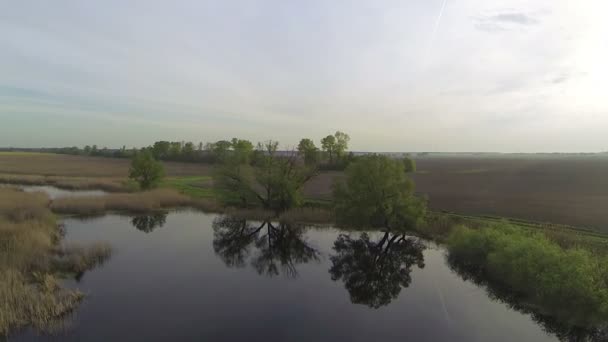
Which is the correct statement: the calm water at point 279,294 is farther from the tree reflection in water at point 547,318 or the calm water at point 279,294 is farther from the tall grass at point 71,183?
the tall grass at point 71,183

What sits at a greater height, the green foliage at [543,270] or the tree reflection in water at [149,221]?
the green foliage at [543,270]

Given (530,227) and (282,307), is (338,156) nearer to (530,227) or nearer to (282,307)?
(530,227)

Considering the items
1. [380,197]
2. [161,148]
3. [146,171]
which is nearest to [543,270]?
[380,197]

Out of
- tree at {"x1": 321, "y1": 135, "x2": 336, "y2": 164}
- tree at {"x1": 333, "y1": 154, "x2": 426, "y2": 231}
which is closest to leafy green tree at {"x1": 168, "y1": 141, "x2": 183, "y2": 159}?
tree at {"x1": 321, "y1": 135, "x2": 336, "y2": 164}

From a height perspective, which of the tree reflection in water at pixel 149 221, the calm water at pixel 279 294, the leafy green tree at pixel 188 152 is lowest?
the calm water at pixel 279 294

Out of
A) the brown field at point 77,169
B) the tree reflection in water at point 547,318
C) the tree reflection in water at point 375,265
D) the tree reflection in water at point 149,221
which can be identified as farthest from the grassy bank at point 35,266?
the brown field at point 77,169

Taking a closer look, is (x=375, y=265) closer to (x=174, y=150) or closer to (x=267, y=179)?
(x=267, y=179)

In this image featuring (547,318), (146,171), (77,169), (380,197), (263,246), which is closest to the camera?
(547,318)
